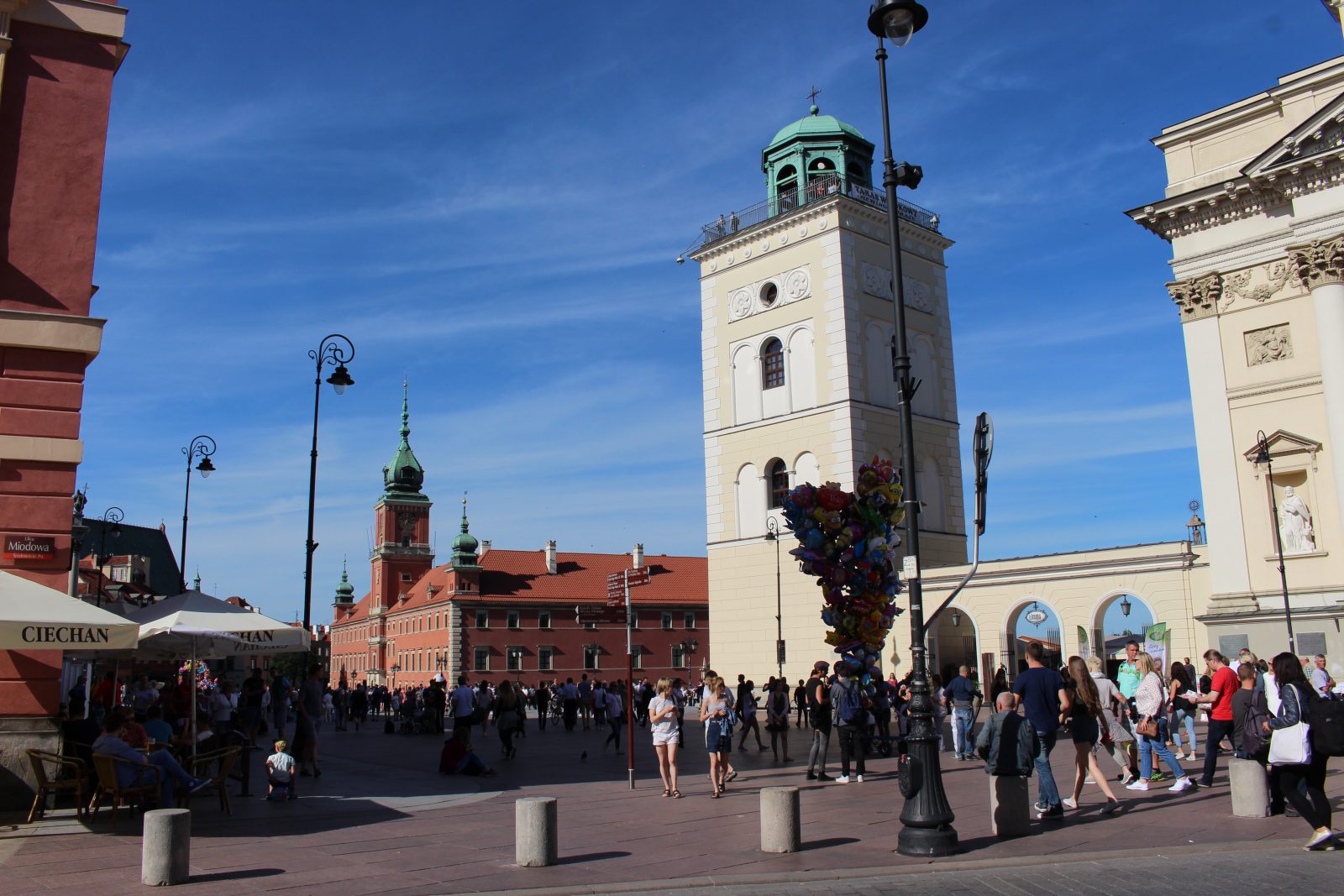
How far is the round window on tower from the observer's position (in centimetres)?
4044

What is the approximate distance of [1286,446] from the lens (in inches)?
984

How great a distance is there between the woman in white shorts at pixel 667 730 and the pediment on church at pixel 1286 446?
17.6 meters

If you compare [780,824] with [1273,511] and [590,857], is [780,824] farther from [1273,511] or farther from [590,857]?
[1273,511]

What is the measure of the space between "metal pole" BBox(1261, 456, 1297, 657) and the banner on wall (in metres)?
3.15

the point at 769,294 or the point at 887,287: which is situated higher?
the point at 769,294

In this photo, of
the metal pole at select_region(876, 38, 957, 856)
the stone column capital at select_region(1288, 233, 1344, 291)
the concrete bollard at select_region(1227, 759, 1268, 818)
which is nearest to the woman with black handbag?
the concrete bollard at select_region(1227, 759, 1268, 818)

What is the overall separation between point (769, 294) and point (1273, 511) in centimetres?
2047

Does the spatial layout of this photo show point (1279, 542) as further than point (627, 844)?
Yes

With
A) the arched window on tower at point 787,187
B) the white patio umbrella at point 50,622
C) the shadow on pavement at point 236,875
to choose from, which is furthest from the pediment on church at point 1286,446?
the white patio umbrella at point 50,622

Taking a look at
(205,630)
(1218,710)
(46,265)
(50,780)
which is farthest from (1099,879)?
(46,265)

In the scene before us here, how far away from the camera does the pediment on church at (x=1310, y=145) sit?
77.3ft

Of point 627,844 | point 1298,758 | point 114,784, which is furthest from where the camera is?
point 114,784

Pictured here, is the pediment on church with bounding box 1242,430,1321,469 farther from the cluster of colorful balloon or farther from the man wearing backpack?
the man wearing backpack

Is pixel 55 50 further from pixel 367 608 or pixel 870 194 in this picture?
pixel 367 608
